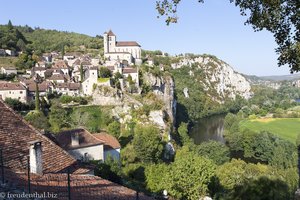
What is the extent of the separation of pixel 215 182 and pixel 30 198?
21.9 m

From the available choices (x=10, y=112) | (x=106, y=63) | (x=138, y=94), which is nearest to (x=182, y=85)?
(x=106, y=63)

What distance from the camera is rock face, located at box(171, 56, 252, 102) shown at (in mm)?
171375

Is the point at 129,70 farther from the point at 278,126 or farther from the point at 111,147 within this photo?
the point at 278,126

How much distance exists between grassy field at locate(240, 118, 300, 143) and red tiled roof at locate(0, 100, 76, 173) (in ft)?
237

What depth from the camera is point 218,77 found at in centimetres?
18075

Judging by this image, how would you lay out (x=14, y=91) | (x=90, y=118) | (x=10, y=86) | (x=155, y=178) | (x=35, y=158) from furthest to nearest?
(x=10, y=86), (x=14, y=91), (x=90, y=118), (x=155, y=178), (x=35, y=158)

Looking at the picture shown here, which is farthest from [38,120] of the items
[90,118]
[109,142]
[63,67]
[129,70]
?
[63,67]

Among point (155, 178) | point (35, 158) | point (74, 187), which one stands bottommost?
point (155, 178)

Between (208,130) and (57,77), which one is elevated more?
(57,77)

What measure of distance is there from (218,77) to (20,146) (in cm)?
17611

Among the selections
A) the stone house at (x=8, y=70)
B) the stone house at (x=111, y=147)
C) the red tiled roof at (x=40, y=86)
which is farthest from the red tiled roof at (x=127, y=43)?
the stone house at (x=111, y=147)

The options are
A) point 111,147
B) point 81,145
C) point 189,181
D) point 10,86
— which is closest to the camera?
point 189,181

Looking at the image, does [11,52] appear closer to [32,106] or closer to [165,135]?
[32,106]

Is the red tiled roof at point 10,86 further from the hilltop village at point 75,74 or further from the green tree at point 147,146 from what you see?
the green tree at point 147,146
